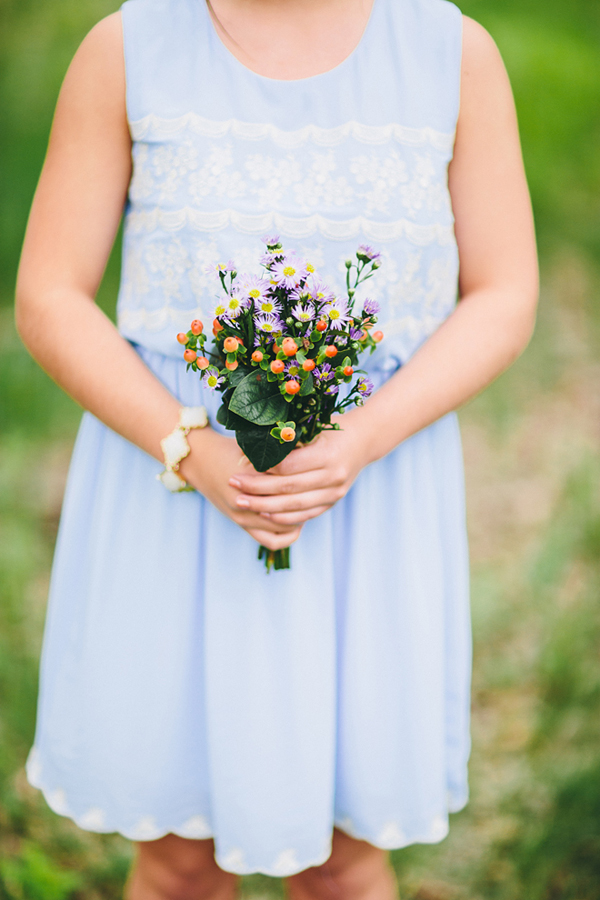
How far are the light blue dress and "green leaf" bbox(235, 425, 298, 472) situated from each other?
267 millimetres

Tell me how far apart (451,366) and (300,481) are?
0.33 meters

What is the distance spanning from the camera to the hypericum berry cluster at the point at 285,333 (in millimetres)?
931

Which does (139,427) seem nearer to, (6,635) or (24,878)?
(24,878)

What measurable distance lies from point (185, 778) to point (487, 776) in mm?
1382

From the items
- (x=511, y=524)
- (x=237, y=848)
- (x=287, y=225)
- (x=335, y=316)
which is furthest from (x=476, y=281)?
(x=511, y=524)

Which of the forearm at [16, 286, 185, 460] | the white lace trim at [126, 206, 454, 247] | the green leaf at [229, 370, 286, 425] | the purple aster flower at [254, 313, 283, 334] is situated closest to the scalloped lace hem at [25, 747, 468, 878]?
the forearm at [16, 286, 185, 460]

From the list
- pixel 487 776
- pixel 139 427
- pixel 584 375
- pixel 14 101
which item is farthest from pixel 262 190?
pixel 14 101

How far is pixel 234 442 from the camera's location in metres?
1.16

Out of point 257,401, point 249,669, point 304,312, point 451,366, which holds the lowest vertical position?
point 249,669

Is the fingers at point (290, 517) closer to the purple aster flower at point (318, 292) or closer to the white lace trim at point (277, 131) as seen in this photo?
the purple aster flower at point (318, 292)

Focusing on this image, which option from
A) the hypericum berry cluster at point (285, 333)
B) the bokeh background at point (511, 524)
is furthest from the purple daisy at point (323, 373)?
the bokeh background at point (511, 524)

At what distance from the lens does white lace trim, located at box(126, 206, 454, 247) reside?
1.17m

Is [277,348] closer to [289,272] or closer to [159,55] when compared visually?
[289,272]

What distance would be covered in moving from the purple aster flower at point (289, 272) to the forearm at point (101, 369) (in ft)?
1.13
